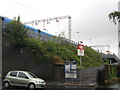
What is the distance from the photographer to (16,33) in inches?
972

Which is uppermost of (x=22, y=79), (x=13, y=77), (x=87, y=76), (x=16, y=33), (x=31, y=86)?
(x=16, y=33)

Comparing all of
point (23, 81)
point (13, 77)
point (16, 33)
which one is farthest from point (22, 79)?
point (16, 33)

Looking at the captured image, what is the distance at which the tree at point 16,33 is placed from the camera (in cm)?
2455

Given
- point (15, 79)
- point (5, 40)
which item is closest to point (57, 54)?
point (5, 40)

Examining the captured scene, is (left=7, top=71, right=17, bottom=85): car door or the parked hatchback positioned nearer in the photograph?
the parked hatchback

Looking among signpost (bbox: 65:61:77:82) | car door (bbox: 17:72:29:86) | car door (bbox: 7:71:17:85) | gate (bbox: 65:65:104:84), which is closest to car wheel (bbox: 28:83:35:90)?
car door (bbox: 17:72:29:86)

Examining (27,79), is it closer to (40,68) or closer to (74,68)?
(74,68)

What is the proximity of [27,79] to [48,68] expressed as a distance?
870cm

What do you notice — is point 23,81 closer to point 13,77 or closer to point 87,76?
point 13,77

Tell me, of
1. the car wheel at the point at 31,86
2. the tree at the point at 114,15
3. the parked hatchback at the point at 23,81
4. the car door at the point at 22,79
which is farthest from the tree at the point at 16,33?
the tree at the point at 114,15

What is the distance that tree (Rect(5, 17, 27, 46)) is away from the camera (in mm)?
24553

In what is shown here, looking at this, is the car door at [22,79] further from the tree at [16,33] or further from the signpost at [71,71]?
the tree at [16,33]

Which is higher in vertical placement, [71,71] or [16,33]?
[16,33]

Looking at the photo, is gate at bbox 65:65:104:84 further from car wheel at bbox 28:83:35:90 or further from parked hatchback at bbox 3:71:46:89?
car wheel at bbox 28:83:35:90
